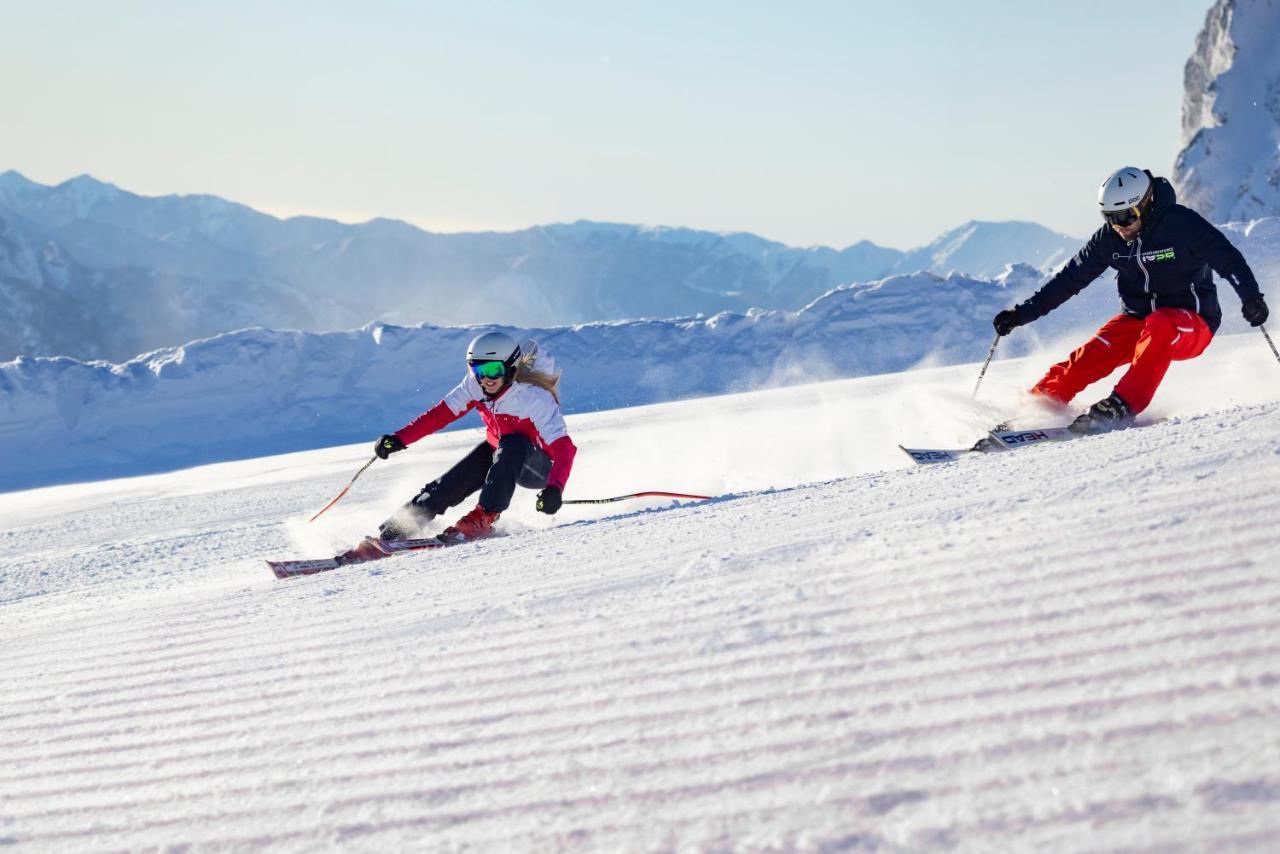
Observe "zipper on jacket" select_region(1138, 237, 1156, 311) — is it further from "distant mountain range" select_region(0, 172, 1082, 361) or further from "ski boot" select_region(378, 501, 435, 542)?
"distant mountain range" select_region(0, 172, 1082, 361)

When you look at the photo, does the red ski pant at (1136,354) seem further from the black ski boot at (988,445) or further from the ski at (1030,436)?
the black ski boot at (988,445)

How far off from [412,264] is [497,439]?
533 feet

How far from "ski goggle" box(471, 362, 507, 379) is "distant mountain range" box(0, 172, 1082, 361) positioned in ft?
386

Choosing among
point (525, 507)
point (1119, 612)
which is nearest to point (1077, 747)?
point (1119, 612)

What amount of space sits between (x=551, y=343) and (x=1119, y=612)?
3327 centimetres

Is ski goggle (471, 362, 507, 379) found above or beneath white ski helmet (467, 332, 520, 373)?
beneath

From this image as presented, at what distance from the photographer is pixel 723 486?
6793mm

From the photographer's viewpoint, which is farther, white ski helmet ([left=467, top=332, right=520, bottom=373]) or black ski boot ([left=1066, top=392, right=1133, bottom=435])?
white ski helmet ([left=467, top=332, right=520, bottom=373])

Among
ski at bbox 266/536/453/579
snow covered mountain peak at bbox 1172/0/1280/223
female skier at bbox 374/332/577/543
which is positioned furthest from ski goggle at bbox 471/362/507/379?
snow covered mountain peak at bbox 1172/0/1280/223

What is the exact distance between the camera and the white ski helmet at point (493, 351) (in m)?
5.46

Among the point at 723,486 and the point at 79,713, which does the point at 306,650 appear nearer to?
the point at 79,713

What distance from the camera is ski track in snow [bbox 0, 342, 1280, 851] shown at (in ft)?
4.88

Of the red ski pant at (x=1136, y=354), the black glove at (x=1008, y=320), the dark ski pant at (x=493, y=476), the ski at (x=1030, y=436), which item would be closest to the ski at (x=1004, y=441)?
the ski at (x=1030, y=436)

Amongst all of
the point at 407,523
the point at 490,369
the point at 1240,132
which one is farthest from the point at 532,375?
the point at 1240,132
